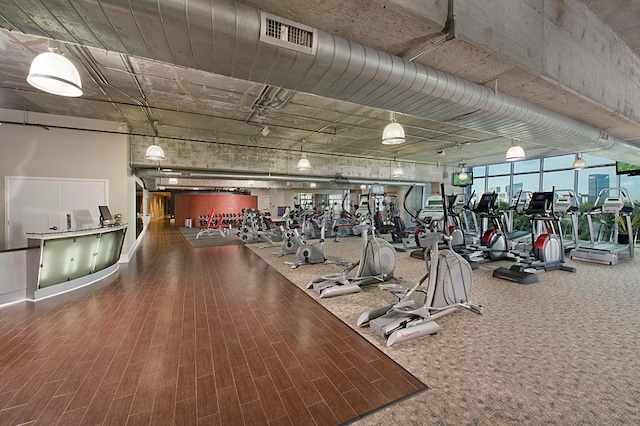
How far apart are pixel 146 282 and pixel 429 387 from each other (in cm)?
487

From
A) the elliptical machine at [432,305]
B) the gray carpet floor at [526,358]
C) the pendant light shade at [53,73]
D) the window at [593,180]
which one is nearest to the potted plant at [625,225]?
the window at [593,180]

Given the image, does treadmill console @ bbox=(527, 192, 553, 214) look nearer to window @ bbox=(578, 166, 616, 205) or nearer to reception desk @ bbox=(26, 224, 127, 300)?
window @ bbox=(578, 166, 616, 205)

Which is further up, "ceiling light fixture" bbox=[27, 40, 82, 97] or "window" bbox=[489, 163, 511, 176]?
"window" bbox=[489, 163, 511, 176]

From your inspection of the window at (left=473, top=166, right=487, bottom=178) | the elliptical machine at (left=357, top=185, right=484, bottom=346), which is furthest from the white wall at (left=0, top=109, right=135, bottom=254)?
the window at (left=473, top=166, right=487, bottom=178)

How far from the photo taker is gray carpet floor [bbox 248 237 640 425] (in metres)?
1.71

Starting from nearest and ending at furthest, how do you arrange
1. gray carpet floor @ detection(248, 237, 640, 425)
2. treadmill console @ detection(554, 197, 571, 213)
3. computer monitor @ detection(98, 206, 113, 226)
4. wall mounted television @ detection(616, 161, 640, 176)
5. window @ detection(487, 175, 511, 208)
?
gray carpet floor @ detection(248, 237, 640, 425)
computer monitor @ detection(98, 206, 113, 226)
treadmill console @ detection(554, 197, 571, 213)
wall mounted television @ detection(616, 161, 640, 176)
window @ detection(487, 175, 511, 208)

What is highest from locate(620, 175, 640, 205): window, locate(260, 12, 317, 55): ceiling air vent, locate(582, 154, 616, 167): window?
locate(582, 154, 616, 167): window

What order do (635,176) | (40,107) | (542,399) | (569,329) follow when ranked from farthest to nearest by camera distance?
(635,176) < (40,107) < (569,329) < (542,399)

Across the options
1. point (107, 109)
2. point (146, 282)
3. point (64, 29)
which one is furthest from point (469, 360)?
point (107, 109)

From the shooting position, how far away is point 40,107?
16.9 ft

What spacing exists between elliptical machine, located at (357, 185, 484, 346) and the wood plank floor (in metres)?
0.35

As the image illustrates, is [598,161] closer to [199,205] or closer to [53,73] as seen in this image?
[53,73]

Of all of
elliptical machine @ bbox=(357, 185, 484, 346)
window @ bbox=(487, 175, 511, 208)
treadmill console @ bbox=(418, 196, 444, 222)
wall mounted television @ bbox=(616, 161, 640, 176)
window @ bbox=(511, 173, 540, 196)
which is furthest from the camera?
window @ bbox=(487, 175, 511, 208)

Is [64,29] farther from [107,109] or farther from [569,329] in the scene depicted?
[569,329]
